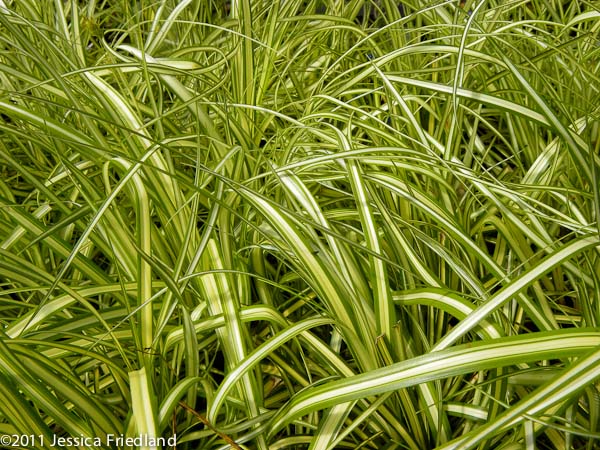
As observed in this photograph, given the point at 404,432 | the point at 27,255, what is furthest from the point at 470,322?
the point at 27,255

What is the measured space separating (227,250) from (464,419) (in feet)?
1.25

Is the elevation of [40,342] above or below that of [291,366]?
above

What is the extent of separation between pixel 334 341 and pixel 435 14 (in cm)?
84

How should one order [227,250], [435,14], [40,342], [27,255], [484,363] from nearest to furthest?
[484,363], [40,342], [227,250], [27,255], [435,14]

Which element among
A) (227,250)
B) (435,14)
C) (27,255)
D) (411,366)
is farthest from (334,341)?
(435,14)

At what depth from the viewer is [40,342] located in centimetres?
74

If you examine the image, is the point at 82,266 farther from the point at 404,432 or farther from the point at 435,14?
the point at 435,14

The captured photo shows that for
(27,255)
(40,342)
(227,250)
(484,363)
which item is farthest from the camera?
(27,255)

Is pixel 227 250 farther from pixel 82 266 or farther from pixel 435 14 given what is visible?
pixel 435 14

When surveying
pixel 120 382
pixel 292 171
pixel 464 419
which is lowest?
pixel 464 419

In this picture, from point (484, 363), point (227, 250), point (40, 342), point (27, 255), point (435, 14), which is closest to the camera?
point (484, 363)

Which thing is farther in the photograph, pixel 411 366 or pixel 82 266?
pixel 82 266

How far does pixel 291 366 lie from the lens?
3.05 feet

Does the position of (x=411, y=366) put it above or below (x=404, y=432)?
above
